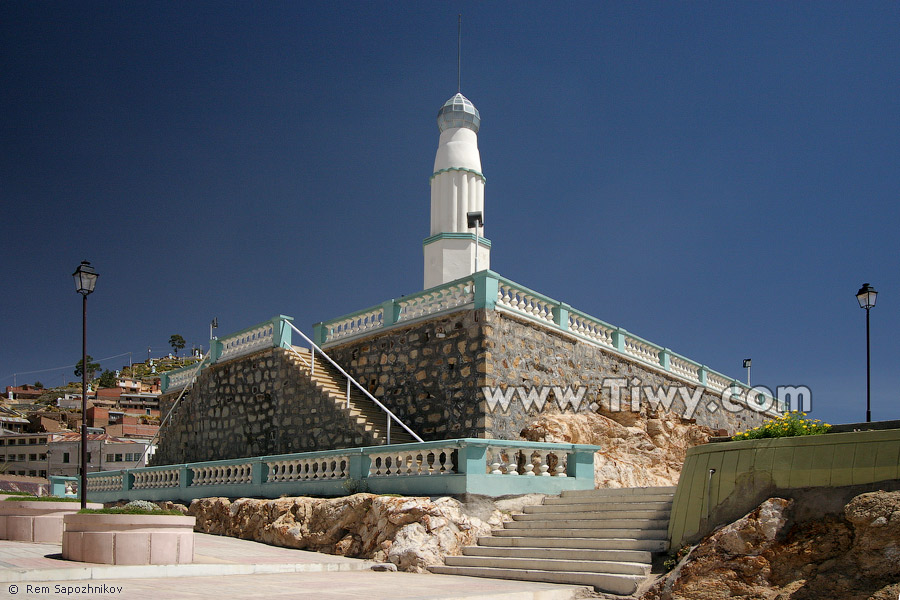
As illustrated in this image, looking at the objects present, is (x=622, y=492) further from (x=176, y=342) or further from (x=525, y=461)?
(x=176, y=342)

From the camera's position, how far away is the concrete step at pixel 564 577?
9148 millimetres

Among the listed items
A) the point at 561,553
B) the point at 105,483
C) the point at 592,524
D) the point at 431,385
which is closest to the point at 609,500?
the point at 592,524

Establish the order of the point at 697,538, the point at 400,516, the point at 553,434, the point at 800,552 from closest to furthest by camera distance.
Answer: the point at 800,552 → the point at 697,538 → the point at 400,516 → the point at 553,434

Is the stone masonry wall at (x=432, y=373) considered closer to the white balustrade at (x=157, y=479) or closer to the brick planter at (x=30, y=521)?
the white balustrade at (x=157, y=479)

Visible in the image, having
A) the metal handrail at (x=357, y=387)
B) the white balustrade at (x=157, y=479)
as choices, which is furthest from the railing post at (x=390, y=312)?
the white balustrade at (x=157, y=479)

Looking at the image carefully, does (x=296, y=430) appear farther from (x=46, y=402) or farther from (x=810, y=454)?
(x=46, y=402)

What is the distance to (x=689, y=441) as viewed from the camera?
20.4 m

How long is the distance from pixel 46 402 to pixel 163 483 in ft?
282

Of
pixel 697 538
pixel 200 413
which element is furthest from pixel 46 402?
pixel 697 538

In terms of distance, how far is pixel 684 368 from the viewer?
22.5 metres

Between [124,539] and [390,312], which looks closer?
[124,539]

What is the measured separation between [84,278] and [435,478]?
26.5 ft

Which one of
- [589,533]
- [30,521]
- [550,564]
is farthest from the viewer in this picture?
[30,521]

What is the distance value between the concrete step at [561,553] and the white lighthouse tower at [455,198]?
12.5m
